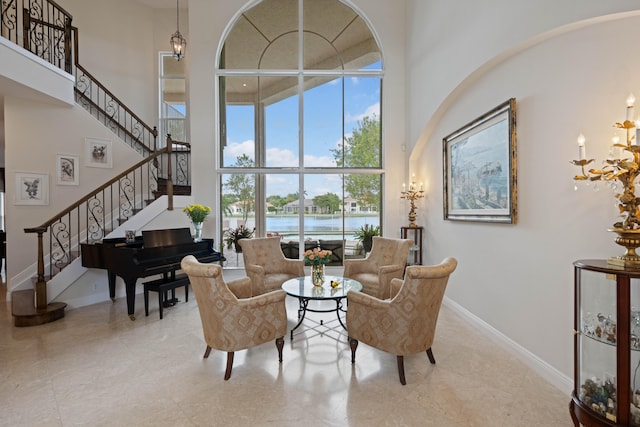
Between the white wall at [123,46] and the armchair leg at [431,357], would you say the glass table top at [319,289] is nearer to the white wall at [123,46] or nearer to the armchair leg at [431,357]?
the armchair leg at [431,357]

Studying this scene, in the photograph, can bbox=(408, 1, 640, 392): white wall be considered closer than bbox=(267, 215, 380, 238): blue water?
Yes

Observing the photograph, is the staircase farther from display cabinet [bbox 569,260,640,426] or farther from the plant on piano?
display cabinet [bbox 569,260,640,426]

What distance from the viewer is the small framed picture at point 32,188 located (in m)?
5.25

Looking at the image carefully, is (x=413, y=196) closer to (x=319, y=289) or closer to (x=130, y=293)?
(x=319, y=289)

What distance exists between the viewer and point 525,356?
9.91 feet

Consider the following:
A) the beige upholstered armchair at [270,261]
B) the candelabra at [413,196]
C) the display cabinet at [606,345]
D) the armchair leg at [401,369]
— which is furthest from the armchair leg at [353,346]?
the candelabra at [413,196]

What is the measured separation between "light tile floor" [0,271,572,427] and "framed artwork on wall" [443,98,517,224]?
1562 mm

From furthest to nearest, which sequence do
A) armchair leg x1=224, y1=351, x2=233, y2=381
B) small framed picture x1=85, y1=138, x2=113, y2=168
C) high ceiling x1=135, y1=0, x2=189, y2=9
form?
high ceiling x1=135, y1=0, x2=189, y2=9, small framed picture x1=85, y1=138, x2=113, y2=168, armchair leg x1=224, y1=351, x2=233, y2=381

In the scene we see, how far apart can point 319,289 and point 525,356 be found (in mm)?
2178

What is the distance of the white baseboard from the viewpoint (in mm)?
2582

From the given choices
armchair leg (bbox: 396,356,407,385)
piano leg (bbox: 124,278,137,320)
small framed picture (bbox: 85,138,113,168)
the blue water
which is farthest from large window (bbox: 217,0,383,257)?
armchair leg (bbox: 396,356,407,385)

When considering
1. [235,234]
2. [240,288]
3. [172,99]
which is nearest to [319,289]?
[240,288]

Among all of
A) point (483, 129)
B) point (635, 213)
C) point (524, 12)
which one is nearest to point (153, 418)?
point (635, 213)

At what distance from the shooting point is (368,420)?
2.21 m
